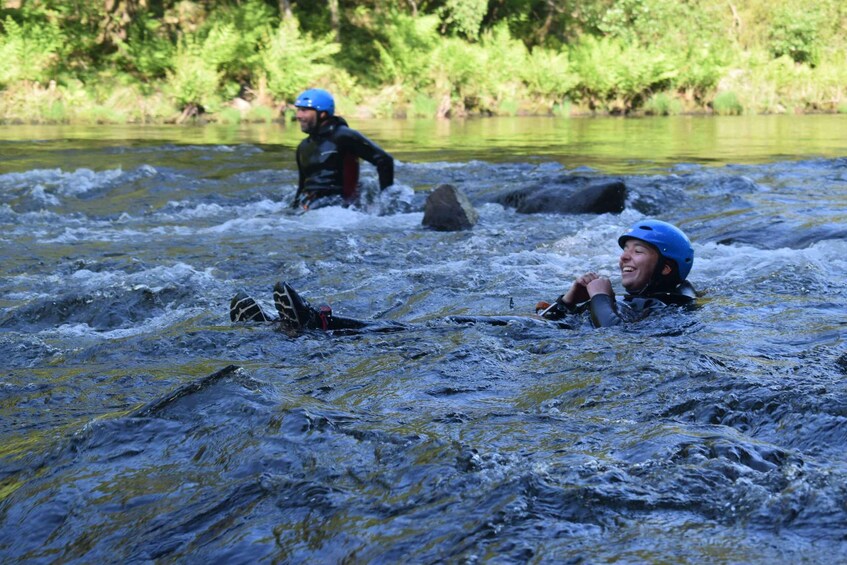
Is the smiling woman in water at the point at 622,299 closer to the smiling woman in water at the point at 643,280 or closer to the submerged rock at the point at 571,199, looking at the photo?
the smiling woman in water at the point at 643,280

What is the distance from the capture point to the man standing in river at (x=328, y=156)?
11.0m

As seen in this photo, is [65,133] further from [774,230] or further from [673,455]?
[673,455]

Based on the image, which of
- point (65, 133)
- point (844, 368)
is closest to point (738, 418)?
point (844, 368)

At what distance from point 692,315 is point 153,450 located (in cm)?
337

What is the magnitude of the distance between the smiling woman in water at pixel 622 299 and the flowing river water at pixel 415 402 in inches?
4.6

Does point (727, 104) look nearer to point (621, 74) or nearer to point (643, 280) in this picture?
point (621, 74)

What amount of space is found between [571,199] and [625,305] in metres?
5.36

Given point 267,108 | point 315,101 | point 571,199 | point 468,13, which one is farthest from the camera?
point 468,13

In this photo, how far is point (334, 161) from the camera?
36.4ft

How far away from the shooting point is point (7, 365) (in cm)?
490

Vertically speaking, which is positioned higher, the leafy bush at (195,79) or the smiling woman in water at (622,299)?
the leafy bush at (195,79)

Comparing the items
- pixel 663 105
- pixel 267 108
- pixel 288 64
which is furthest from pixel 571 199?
pixel 663 105

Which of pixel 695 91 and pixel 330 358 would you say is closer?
pixel 330 358

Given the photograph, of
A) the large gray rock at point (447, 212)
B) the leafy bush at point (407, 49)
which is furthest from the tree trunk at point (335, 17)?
the large gray rock at point (447, 212)
